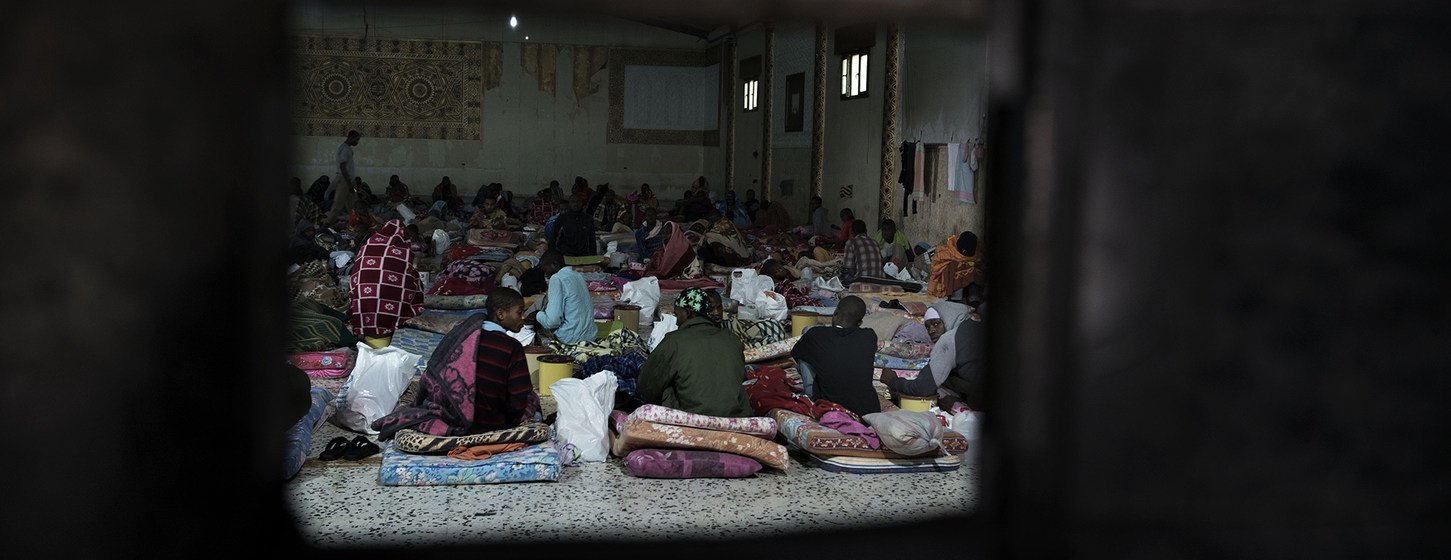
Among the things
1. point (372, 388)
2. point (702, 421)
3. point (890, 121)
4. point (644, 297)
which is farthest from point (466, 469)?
point (890, 121)

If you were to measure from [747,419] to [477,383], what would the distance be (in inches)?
35.6

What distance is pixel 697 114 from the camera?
18.1m

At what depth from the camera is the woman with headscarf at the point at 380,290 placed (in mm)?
5816

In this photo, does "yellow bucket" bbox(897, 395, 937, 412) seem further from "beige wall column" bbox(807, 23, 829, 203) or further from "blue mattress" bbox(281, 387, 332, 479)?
"beige wall column" bbox(807, 23, 829, 203)

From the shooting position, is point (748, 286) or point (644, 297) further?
point (748, 286)

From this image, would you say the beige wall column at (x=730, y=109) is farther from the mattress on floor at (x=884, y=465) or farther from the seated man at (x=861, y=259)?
the mattress on floor at (x=884, y=465)

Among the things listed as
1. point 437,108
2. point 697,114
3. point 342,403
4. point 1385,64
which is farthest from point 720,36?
point 1385,64

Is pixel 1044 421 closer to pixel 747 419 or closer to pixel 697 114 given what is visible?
pixel 747 419

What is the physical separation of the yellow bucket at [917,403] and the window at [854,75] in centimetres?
691

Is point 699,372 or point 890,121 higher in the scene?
point 890,121

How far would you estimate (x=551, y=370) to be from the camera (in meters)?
4.86

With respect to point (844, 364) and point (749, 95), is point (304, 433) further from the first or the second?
point (749, 95)

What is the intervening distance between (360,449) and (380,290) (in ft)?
7.08

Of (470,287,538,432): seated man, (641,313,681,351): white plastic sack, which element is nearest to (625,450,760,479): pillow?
(470,287,538,432): seated man
